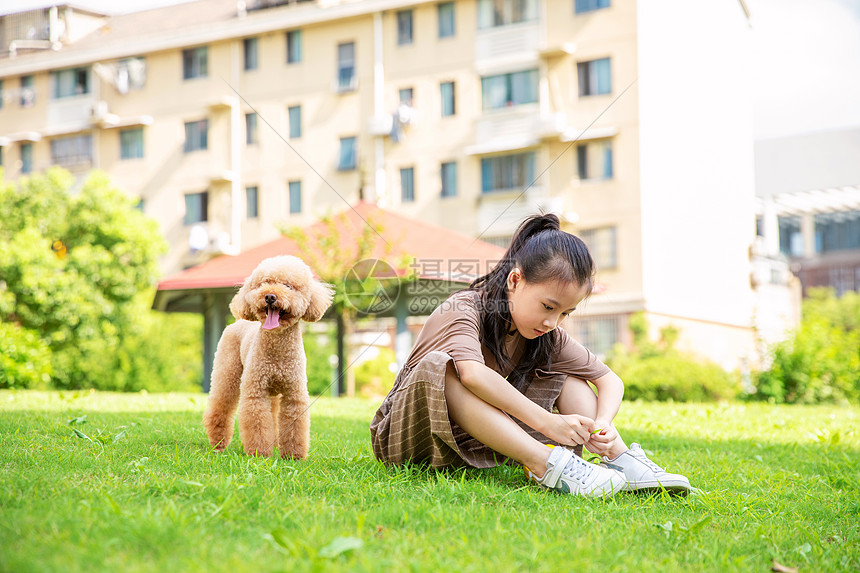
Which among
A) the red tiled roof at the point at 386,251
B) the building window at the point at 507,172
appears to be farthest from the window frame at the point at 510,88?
the red tiled roof at the point at 386,251

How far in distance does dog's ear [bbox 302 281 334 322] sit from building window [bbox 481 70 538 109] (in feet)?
55.6

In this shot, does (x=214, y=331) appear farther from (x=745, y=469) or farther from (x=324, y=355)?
(x=745, y=469)

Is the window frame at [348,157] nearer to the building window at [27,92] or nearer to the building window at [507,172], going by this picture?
the building window at [507,172]

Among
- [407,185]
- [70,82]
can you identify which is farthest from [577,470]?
[70,82]

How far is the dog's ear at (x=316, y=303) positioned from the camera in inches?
143

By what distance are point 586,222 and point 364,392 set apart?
8.10 metres

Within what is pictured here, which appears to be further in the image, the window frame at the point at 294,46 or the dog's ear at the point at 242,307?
the window frame at the point at 294,46

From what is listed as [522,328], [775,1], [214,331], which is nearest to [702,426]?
[522,328]

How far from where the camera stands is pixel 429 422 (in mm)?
2910

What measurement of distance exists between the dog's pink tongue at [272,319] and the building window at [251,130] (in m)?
20.3

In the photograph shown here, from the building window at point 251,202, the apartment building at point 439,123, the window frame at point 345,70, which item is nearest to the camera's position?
the apartment building at point 439,123

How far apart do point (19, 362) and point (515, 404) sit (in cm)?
899

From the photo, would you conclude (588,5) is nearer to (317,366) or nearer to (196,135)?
(317,366)

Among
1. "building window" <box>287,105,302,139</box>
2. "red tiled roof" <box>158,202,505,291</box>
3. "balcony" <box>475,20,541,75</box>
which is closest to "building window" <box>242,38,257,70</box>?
"building window" <box>287,105,302,139</box>
